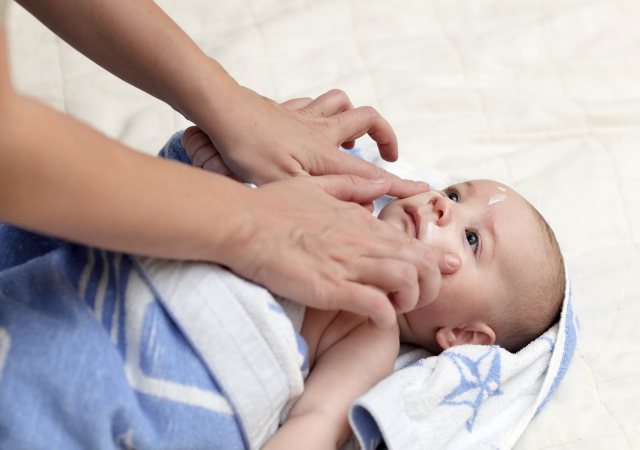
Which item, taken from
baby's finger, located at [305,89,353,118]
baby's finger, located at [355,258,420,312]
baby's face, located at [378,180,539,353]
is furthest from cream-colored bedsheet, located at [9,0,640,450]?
baby's finger, located at [355,258,420,312]

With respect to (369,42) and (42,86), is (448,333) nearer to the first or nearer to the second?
(369,42)

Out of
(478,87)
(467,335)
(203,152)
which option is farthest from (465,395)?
(478,87)

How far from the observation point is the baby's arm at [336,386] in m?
0.83

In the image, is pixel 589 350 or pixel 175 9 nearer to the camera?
pixel 589 350

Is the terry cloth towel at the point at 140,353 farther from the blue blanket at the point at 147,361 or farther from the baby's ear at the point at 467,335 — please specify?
the baby's ear at the point at 467,335

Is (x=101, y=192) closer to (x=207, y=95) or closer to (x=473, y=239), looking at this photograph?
(x=207, y=95)

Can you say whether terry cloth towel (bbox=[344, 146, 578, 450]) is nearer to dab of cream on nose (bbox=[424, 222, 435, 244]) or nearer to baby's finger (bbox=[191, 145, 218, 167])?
dab of cream on nose (bbox=[424, 222, 435, 244])

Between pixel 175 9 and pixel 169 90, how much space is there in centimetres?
89

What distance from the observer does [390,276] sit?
769mm

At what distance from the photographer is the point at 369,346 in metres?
0.98

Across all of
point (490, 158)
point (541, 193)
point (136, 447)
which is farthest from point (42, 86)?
point (541, 193)

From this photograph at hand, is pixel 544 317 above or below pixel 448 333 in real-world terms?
below

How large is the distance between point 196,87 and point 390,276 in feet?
1.61

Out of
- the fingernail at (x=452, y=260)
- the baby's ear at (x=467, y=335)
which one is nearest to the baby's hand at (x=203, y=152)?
the fingernail at (x=452, y=260)
